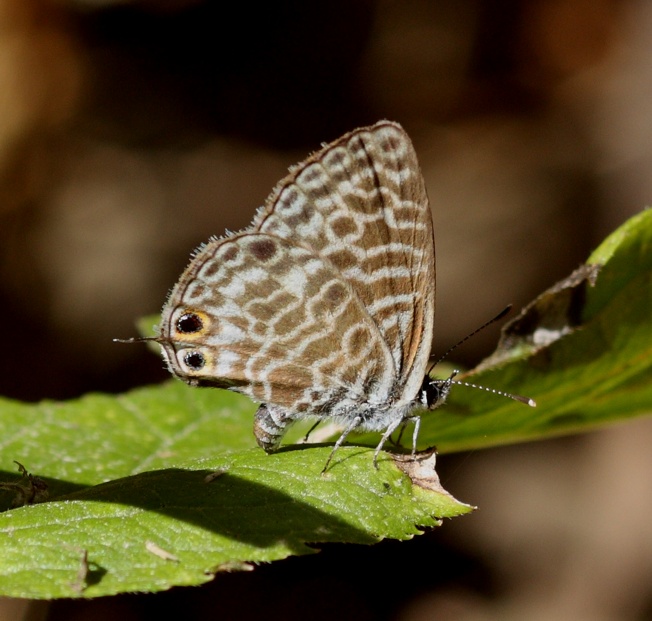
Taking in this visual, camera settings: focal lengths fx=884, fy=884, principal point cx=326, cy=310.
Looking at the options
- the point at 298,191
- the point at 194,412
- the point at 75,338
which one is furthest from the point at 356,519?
the point at 75,338

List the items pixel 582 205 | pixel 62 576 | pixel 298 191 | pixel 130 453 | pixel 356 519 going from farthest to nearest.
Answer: pixel 582 205 < pixel 130 453 < pixel 298 191 < pixel 356 519 < pixel 62 576

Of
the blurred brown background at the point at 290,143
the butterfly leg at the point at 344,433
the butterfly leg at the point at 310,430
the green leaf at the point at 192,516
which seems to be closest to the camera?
Result: the green leaf at the point at 192,516

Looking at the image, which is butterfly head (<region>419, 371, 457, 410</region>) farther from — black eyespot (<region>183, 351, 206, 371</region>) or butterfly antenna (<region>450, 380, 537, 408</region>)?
black eyespot (<region>183, 351, 206, 371</region>)

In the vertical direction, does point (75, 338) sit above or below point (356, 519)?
below

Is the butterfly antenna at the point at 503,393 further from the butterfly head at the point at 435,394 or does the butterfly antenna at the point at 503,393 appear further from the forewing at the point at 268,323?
the forewing at the point at 268,323

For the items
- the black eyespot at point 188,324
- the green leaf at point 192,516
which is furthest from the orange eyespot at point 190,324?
the green leaf at point 192,516

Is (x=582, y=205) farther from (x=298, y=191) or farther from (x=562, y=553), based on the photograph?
(x=298, y=191)

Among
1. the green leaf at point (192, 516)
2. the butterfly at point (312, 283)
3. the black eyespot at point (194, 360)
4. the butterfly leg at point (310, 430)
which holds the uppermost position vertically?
the butterfly at point (312, 283)
